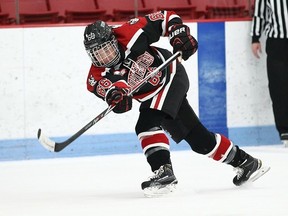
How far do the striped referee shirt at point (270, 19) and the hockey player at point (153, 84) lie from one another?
6.88 ft

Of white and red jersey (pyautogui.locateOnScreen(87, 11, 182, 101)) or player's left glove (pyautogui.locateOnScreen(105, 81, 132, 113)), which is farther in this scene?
white and red jersey (pyautogui.locateOnScreen(87, 11, 182, 101))

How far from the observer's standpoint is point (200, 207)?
3.29 m

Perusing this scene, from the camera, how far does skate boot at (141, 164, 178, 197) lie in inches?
143

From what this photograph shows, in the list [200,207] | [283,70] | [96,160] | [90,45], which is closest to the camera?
[200,207]

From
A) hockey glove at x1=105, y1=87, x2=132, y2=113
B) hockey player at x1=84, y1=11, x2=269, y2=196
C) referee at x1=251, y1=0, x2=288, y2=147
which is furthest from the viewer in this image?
referee at x1=251, y1=0, x2=288, y2=147

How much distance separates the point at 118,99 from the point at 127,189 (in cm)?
63

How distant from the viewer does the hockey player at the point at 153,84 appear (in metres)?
3.61

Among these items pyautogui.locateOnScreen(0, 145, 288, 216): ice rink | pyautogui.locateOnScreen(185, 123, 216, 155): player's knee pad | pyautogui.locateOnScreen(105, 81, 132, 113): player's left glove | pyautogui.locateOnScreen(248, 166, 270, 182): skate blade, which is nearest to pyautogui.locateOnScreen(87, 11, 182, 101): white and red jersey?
pyautogui.locateOnScreen(105, 81, 132, 113): player's left glove

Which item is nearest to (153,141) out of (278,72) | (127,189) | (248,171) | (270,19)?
(127,189)

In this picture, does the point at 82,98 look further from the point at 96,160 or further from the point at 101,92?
the point at 101,92

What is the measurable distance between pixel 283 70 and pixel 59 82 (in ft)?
5.07

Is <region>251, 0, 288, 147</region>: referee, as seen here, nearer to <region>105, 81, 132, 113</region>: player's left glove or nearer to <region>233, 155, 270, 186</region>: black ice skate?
<region>233, 155, 270, 186</region>: black ice skate

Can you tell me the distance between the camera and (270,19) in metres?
5.86

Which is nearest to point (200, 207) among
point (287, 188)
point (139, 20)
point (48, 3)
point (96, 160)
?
point (287, 188)
